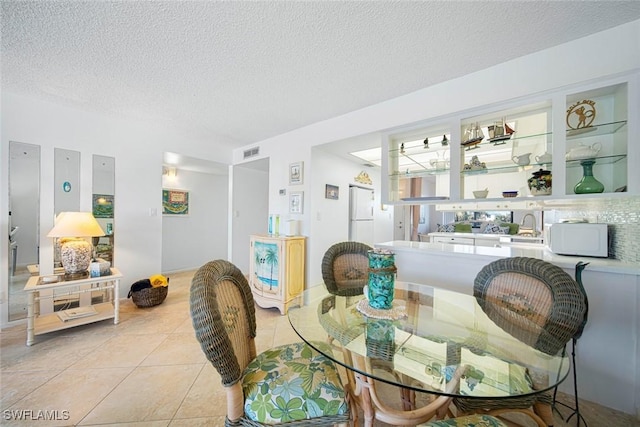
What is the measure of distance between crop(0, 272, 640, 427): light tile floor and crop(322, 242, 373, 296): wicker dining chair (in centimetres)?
78

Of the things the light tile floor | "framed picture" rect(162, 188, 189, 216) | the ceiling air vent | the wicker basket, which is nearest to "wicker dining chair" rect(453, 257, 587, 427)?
the light tile floor

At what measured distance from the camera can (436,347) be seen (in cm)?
107

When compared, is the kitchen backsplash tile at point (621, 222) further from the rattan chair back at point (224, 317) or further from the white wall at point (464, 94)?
the rattan chair back at point (224, 317)

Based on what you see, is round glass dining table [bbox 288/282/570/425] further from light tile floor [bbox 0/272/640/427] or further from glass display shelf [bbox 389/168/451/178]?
glass display shelf [bbox 389/168/451/178]

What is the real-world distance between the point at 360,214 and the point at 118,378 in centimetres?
352

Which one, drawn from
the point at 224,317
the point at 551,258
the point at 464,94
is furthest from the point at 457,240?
the point at 224,317

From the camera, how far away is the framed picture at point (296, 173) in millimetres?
3223

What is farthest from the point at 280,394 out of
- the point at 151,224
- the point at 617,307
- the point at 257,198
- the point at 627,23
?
the point at 257,198

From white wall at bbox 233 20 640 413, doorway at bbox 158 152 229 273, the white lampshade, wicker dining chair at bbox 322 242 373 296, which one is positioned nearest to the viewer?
white wall at bbox 233 20 640 413

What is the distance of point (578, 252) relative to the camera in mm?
1671

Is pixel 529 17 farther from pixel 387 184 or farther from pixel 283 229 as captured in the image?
pixel 283 229

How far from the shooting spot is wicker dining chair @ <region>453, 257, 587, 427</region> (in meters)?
1.01

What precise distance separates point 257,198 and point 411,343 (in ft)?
13.9

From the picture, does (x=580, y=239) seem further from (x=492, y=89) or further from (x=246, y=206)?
(x=246, y=206)
